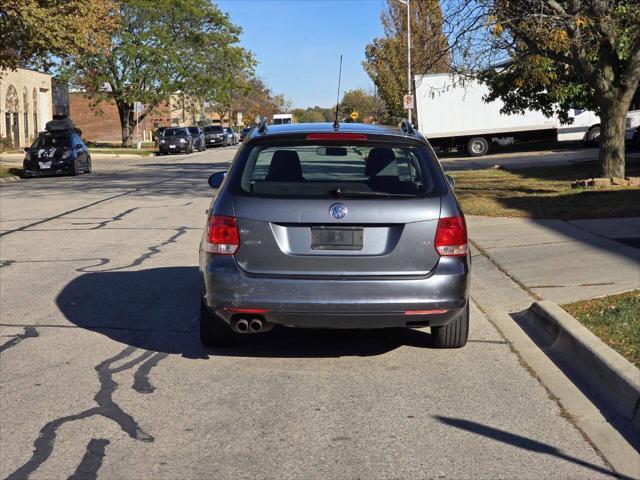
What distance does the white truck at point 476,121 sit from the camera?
3738 cm

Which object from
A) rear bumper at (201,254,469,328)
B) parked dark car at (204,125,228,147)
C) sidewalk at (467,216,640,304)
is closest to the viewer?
rear bumper at (201,254,469,328)

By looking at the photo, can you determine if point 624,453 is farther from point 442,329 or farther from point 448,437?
point 442,329

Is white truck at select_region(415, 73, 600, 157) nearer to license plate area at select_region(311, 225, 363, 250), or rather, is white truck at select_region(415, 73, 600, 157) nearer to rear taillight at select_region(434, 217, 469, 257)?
rear taillight at select_region(434, 217, 469, 257)

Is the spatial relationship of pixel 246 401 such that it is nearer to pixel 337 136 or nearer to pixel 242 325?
pixel 242 325

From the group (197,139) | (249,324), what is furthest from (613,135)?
(197,139)

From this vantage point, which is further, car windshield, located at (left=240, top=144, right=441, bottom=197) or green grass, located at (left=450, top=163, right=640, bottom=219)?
green grass, located at (left=450, top=163, right=640, bottom=219)

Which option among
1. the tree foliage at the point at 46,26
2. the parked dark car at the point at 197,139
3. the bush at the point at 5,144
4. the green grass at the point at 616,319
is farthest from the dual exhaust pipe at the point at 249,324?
the parked dark car at the point at 197,139

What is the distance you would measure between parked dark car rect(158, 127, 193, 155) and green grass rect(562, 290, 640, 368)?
45884 mm

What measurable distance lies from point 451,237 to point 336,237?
2.65ft

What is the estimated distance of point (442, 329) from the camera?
7.12 metres

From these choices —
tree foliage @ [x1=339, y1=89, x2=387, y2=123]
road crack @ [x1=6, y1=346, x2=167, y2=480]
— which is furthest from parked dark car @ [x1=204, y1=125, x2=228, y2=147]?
road crack @ [x1=6, y1=346, x2=167, y2=480]

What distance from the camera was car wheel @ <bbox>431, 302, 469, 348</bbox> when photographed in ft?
23.1

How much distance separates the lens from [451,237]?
636 cm

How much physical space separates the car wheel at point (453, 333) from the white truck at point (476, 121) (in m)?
30.9
